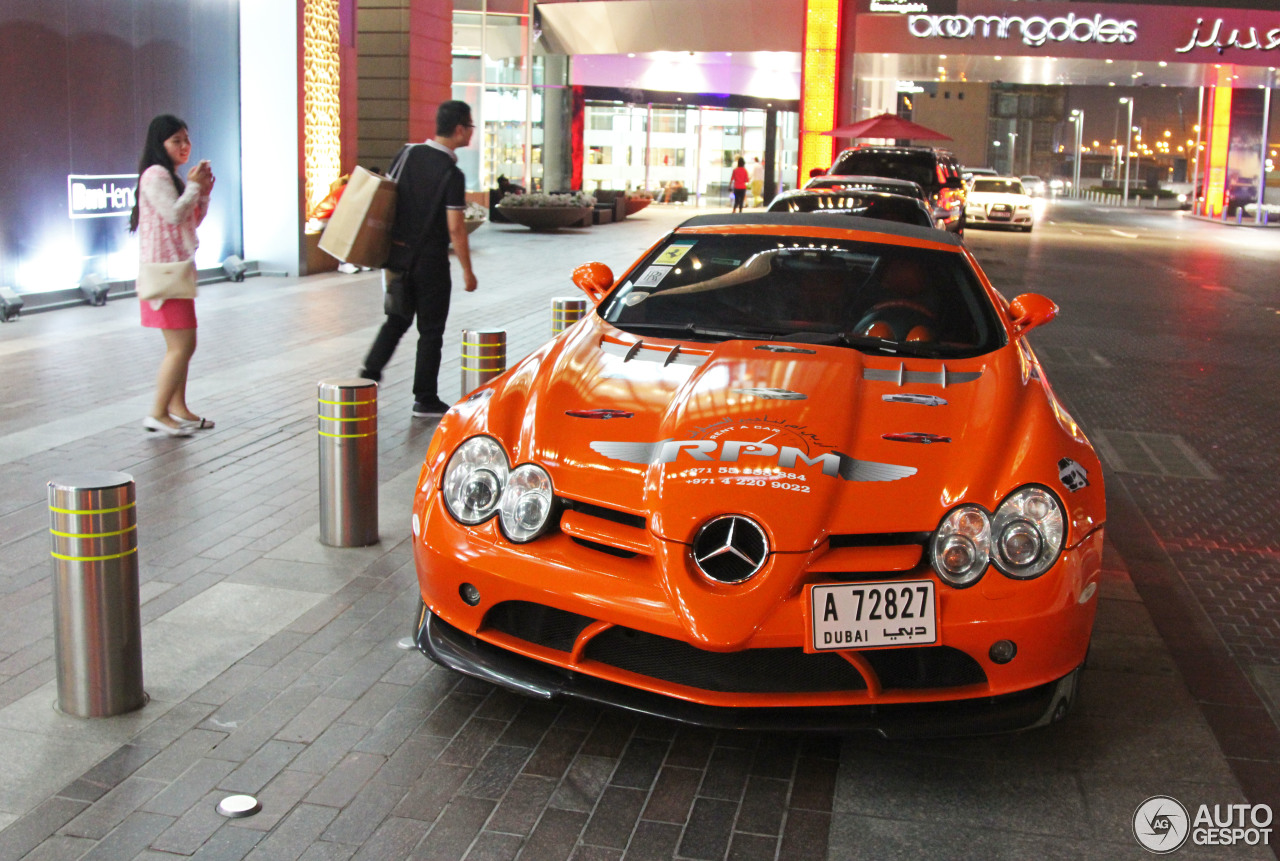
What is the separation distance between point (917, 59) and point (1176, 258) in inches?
588

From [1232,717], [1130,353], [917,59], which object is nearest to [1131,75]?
[917,59]

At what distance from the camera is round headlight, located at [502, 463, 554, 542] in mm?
3633

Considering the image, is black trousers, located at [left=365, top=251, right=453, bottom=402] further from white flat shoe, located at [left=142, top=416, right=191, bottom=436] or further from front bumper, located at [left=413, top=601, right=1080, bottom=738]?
front bumper, located at [left=413, top=601, right=1080, bottom=738]

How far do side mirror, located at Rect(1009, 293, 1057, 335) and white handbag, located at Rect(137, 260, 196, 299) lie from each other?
451 cm

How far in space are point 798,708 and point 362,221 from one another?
5122 millimetres

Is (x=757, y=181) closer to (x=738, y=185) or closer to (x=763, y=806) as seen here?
(x=738, y=185)

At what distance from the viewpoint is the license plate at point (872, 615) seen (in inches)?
132

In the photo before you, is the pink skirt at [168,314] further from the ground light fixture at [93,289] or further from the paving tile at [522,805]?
the ground light fixture at [93,289]

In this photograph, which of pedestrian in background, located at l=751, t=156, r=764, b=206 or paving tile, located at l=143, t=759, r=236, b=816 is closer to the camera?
paving tile, located at l=143, t=759, r=236, b=816

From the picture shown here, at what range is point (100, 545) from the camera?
12.1 ft

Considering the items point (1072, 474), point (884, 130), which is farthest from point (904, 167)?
point (1072, 474)

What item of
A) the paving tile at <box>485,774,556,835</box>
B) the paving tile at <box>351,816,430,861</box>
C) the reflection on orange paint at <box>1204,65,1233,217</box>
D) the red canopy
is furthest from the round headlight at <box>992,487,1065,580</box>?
the reflection on orange paint at <box>1204,65,1233,217</box>

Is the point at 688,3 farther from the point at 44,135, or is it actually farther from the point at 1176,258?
the point at 44,135

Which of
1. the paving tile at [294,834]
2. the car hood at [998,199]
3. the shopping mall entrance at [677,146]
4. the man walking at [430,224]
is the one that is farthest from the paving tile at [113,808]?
the shopping mall entrance at [677,146]
